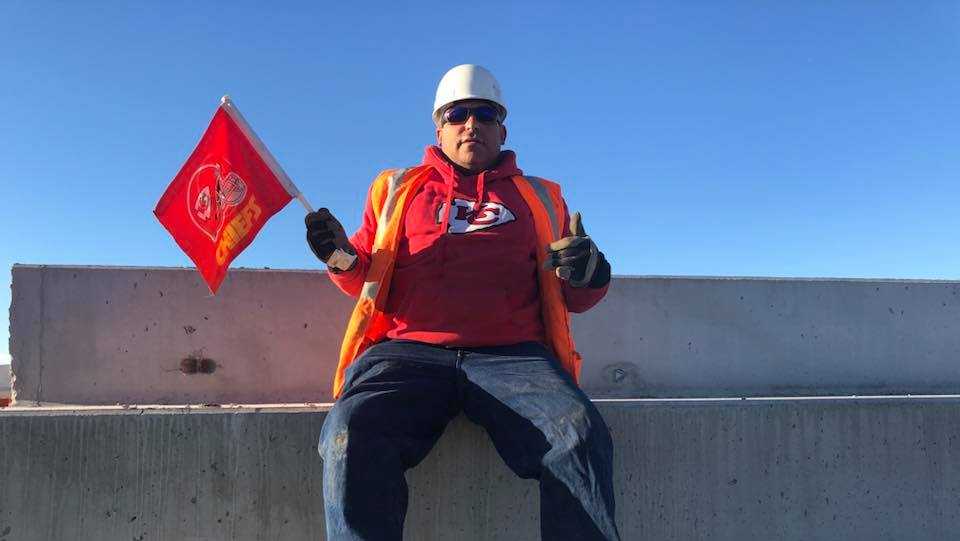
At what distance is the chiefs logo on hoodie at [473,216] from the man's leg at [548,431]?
54cm

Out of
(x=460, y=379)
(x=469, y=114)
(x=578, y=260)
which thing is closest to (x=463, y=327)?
(x=460, y=379)

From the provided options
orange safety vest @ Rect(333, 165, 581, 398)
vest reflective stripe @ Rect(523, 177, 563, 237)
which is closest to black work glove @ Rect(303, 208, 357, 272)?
orange safety vest @ Rect(333, 165, 581, 398)

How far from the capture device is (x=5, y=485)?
302 cm

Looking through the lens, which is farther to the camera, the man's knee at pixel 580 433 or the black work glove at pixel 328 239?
the black work glove at pixel 328 239

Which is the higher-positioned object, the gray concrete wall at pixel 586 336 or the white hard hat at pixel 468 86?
the white hard hat at pixel 468 86

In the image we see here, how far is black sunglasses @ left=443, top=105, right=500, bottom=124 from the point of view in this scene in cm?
347

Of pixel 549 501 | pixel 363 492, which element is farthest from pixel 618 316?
pixel 363 492

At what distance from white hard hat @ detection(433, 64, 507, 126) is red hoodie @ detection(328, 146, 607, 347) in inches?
14.5

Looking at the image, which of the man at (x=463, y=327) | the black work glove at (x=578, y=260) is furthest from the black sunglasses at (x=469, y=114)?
the black work glove at (x=578, y=260)

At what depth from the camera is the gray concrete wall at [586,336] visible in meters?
3.83

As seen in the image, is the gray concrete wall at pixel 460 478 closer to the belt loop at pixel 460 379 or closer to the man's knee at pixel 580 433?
the belt loop at pixel 460 379

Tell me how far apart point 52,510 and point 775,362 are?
372 centimetres

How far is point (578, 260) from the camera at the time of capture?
9.59ft

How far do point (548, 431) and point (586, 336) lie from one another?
178 centimetres
